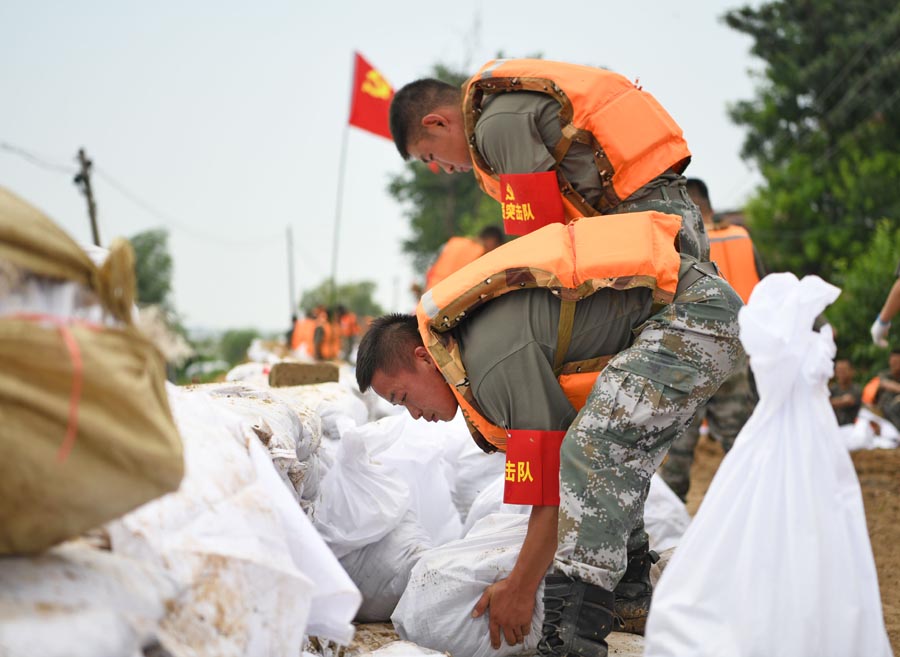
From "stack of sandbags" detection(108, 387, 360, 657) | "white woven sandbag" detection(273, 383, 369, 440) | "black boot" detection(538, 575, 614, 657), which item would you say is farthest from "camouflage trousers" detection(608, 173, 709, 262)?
"stack of sandbags" detection(108, 387, 360, 657)

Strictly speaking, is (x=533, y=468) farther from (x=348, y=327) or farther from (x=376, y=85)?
(x=348, y=327)

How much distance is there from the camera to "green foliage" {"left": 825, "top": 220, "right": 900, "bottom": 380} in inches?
505

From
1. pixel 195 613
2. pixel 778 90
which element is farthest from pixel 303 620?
pixel 778 90

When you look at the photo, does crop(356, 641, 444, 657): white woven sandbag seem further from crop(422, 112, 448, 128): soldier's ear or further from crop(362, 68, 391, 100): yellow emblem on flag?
crop(362, 68, 391, 100): yellow emblem on flag

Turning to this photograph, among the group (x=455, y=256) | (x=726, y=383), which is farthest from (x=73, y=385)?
(x=455, y=256)

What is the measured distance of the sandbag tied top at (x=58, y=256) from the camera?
4.59 ft

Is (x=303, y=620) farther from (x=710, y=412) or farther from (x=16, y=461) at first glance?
(x=710, y=412)

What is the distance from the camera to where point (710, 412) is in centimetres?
492

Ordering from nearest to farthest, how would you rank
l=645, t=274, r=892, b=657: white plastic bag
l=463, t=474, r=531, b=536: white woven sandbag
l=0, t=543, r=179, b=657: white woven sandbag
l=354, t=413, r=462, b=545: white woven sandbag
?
l=0, t=543, r=179, b=657: white woven sandbag < l=645, t=274, r=892, b=657: white plastic bag < l=463, t=474, r=531, b=536: white woven sandbag < l=354, t=413, r=462, b=545: white woven sandbag

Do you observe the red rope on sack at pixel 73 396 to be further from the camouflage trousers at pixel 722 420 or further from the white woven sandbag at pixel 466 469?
the camouflage trousers at pixel 722 420

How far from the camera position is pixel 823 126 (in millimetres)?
19797

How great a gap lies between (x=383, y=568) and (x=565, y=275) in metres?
1.14

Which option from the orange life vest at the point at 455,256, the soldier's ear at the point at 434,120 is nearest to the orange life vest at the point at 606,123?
the soldier's ear at the point at 434,120

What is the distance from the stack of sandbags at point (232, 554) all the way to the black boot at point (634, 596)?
1.12 metres
